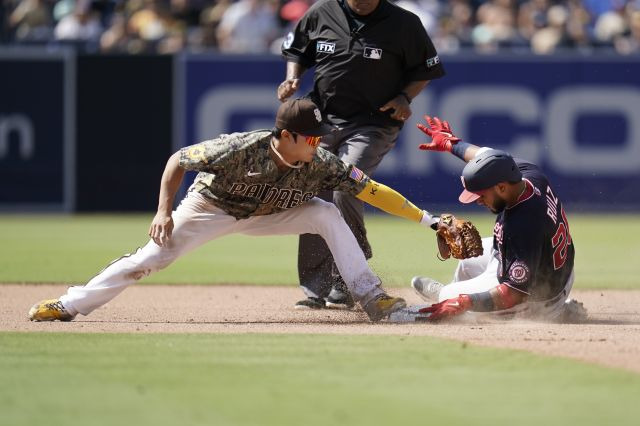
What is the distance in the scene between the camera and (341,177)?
7.71 meters

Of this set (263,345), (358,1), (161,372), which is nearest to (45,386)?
(161,372)

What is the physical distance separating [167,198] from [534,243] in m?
2.27

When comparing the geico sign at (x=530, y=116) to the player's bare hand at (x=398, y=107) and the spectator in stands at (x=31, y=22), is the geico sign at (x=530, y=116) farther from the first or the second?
the player's bare hand at (x=398, y=107)

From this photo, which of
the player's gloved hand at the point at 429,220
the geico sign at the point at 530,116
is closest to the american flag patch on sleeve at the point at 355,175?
the player's gloved hand at the point at 429,220

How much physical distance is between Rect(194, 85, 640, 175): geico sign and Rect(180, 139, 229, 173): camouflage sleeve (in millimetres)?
10375

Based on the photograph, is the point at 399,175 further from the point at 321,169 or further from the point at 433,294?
the point at 321,169

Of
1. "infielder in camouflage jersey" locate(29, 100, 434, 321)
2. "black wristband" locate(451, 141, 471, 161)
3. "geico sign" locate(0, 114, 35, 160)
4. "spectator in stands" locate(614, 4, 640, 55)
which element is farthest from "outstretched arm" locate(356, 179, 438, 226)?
"spectator in stands" locate(614, 4, 640, 55)

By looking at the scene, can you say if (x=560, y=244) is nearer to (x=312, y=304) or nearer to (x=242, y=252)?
(x=312, y=304)

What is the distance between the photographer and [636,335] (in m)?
7.44

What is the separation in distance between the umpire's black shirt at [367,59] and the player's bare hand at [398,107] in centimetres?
10

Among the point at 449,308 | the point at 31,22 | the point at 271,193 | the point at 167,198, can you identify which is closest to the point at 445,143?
the point at 449,308

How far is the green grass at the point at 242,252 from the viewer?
37.8 ft

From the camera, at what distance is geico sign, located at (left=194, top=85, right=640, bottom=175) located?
58.6 feet

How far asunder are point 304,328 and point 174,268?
16.8 feet
